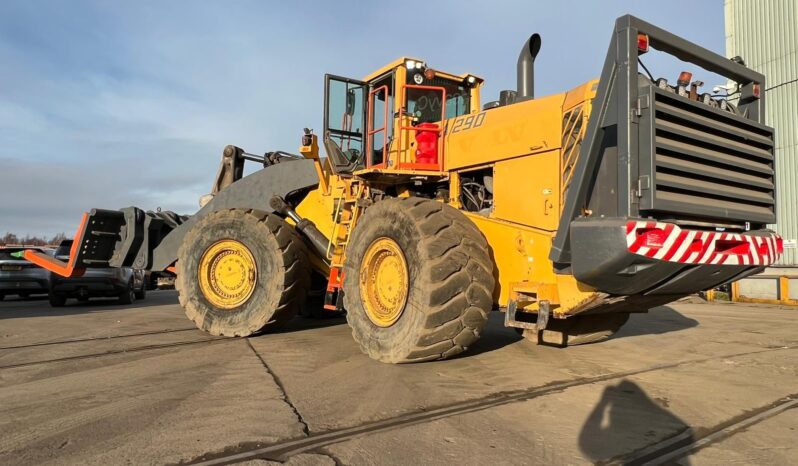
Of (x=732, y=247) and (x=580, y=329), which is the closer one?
(x=732, y=247)

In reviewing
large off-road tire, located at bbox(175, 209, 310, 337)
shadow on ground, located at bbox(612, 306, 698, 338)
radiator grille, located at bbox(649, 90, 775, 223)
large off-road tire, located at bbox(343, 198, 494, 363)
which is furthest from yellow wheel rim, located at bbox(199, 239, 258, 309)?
shadow on ground, located at bbox(612, 306, 698, 338)

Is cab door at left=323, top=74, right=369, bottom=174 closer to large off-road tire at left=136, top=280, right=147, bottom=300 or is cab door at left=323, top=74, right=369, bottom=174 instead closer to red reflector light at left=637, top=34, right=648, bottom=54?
red reflector light at left=637, top=34, right=648, bottom=54

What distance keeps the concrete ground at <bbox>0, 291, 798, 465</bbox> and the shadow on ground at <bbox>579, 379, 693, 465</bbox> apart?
0.02 m

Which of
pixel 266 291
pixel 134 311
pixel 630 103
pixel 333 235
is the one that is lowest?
pixel 134 311

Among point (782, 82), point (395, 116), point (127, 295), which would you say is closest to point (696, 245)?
point (395, 116)

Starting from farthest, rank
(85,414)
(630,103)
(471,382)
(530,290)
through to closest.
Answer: (530,290), (471,382), (630,103), (85,414)

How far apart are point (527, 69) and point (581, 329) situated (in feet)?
10.6

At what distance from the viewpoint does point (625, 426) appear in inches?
153

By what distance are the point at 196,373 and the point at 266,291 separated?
2.12 metres

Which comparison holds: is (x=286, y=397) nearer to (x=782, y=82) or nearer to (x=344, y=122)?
(x=344, y=122)

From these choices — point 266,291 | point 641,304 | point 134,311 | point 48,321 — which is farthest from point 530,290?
point 134,311

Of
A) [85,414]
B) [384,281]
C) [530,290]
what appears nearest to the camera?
[85,414]

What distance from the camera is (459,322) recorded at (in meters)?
5.22

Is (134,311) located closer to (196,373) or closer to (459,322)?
(196,373)
